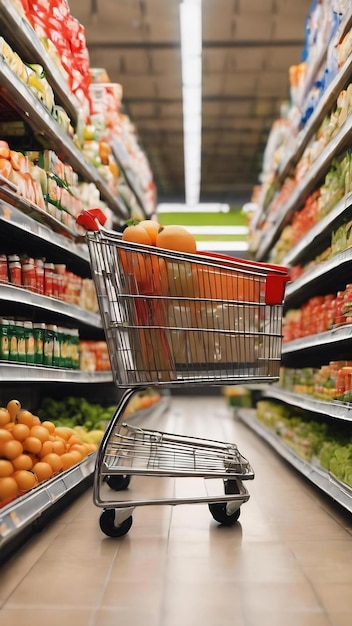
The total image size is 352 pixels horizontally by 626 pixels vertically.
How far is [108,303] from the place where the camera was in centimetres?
242

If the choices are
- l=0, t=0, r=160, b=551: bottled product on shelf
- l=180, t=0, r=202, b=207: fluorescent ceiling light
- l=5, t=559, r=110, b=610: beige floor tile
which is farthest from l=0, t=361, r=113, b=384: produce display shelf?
l=180, t=0, r=202, b=207: fluorescent ceiling light

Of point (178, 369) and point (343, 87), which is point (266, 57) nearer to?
point (343, 87)

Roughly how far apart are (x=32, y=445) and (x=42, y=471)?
0.11 metres

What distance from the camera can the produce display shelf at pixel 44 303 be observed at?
2.35 meters

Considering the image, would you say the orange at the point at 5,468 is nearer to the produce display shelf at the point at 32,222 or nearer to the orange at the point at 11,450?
the orange at the point at 11,450

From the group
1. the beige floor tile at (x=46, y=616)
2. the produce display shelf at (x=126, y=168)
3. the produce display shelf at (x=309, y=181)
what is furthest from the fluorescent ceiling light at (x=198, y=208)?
the beige floor tile at (x=46, y=616)

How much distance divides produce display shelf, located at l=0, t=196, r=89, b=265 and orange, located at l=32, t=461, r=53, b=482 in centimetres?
93

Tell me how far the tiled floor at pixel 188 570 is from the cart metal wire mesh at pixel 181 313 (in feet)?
2.00

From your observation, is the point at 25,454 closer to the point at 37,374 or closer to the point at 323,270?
the point at 37,374

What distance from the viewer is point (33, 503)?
7.06 feet

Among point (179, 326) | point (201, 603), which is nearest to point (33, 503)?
point (201, 603)

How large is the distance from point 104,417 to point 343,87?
253cm

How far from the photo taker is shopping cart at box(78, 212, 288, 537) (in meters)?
2.42

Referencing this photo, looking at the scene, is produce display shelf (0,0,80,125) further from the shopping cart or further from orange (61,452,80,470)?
orange (61,452,80,470)
